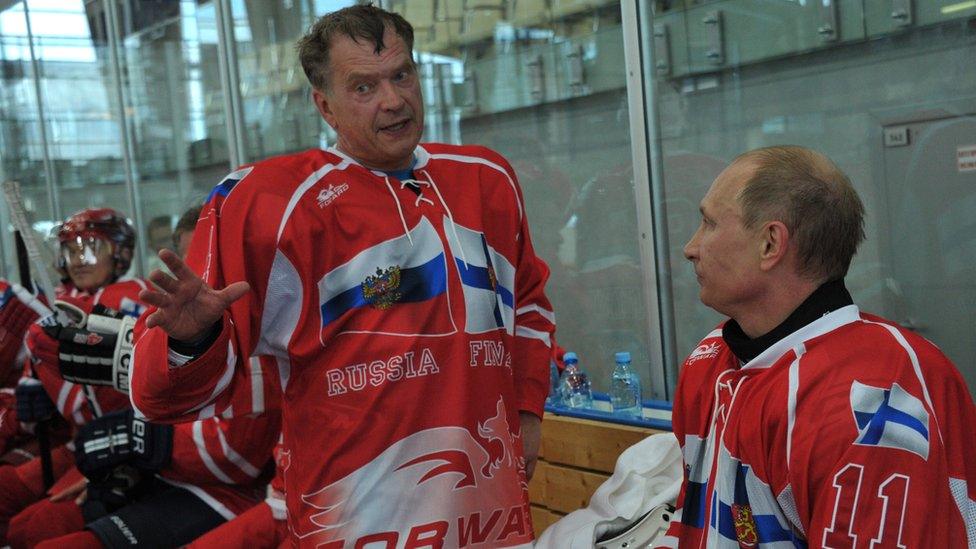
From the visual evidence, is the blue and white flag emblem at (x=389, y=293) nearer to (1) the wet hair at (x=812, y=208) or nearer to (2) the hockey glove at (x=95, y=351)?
(1) the wet hair at (x=812, y=208)

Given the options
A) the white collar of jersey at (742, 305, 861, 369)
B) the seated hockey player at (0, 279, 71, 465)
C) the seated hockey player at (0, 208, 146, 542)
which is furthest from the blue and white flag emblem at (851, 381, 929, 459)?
the seated hockey player at (0, 279, 71, 465)

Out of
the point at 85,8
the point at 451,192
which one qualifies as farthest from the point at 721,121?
the point at 85,8

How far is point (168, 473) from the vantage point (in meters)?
3.00

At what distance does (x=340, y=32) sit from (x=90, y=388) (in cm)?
205

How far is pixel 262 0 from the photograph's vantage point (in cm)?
547

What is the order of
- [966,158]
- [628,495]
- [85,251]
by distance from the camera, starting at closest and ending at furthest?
[628,495], [966,158], [85,251]

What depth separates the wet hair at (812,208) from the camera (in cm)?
143

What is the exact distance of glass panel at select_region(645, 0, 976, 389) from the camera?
271cm

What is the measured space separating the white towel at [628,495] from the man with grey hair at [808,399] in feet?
2.87

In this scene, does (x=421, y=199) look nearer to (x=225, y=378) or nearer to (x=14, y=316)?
(x=225, y=378)

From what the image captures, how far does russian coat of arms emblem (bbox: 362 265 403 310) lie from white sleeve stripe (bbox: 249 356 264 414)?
0.82ft

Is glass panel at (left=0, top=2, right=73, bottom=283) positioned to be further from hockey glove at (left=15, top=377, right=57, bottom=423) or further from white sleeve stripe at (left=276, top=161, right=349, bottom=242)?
white sleeve stripe at (left=276, top=161, right=349, bottom=242)

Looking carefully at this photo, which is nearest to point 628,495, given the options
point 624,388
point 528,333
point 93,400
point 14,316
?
point 528,333

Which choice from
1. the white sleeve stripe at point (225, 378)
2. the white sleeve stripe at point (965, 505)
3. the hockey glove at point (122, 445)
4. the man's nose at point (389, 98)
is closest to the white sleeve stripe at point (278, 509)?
the hockey glove at point (122, 445)
